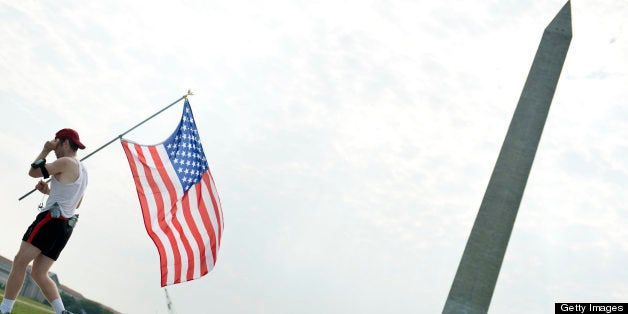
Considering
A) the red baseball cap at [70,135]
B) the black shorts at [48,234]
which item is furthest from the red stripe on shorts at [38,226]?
the red baseball cap at [70,135]

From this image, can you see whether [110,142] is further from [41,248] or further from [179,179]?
[41,248]

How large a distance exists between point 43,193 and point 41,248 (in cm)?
70

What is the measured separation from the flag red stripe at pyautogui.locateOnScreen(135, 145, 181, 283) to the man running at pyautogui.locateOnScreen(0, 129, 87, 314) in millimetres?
1799

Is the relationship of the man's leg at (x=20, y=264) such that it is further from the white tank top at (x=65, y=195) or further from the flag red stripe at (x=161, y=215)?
the flag red stripe at (x=161, y=215)

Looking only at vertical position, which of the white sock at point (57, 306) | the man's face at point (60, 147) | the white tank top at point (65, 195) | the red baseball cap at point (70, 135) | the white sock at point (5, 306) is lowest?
the white sock at point (5, 306)

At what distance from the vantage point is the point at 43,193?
5.93m

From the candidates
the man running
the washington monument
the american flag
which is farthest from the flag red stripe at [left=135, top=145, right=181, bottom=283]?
the washington monument

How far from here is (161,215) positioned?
25.0ft

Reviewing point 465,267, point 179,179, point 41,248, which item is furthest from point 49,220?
point 465,267

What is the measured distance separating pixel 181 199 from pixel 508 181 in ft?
35.0

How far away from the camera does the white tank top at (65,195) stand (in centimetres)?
555

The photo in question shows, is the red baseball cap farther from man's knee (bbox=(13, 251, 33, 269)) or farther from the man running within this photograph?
man's knee (bbox=(13, 251, 33, 269))

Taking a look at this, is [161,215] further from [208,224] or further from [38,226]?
[38,226]

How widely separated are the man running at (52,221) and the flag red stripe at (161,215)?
180cm
